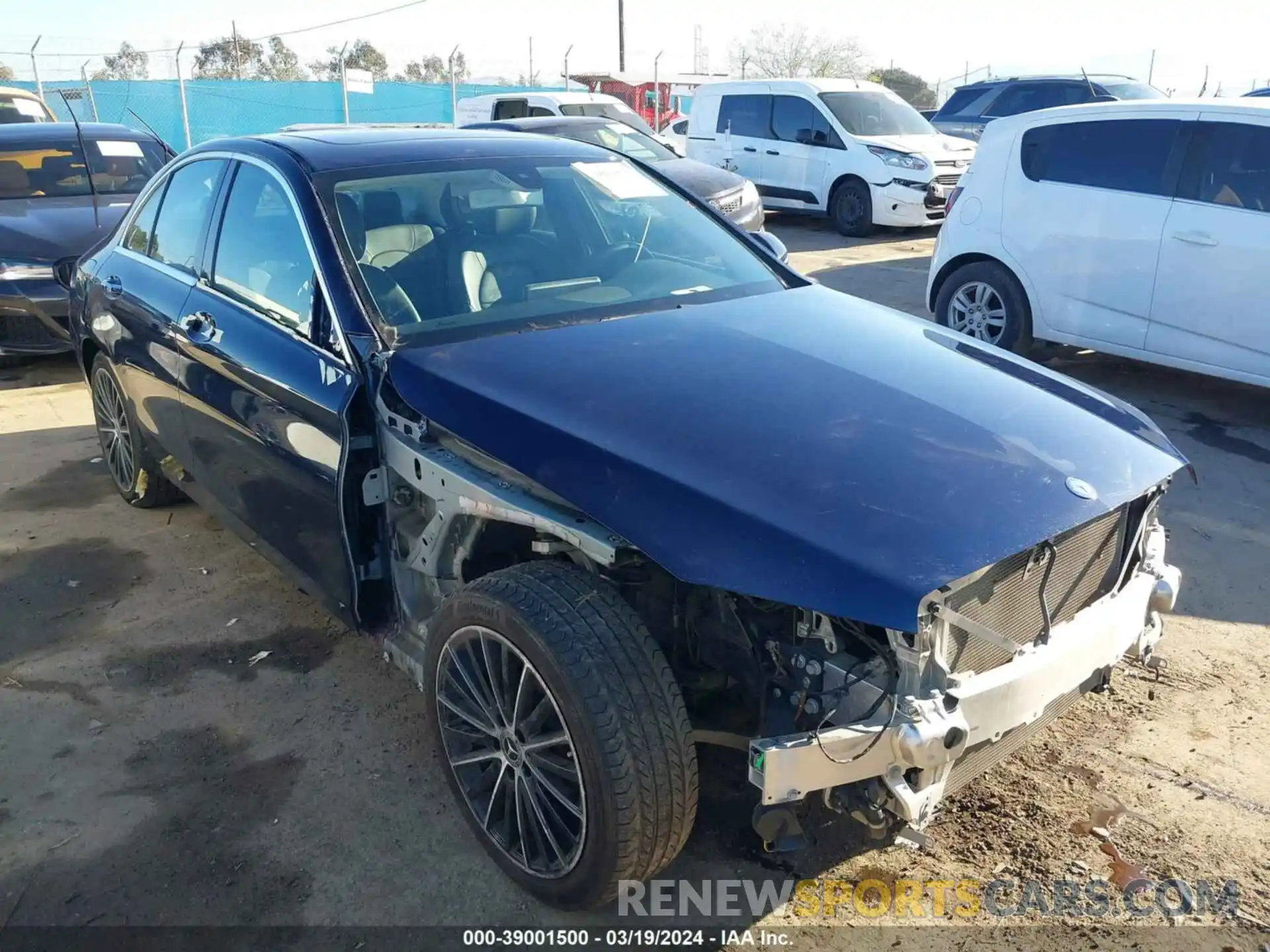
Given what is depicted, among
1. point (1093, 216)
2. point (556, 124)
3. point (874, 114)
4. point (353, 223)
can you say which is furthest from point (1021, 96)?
point (353, 223)

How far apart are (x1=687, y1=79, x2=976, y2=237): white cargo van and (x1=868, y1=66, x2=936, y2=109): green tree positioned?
78.2ft

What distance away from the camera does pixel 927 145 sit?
1272cm

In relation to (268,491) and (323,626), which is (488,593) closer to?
(268,491)

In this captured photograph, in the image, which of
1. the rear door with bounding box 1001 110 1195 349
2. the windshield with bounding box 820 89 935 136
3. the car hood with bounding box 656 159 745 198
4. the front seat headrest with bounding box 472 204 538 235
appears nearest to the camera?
the front seat headrest with bounding box 472 204 538 235

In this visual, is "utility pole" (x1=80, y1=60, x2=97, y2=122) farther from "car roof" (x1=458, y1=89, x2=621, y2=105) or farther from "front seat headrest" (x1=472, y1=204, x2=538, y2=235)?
"front seat headrest" (x1=472, y1=204, x2=538, y2=235)

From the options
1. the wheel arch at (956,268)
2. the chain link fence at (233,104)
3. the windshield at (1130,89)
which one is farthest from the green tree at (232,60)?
the wheel arch at (956,268)

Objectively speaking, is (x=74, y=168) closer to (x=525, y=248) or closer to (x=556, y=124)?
(x=556, y=124)

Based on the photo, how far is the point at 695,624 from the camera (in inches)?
100

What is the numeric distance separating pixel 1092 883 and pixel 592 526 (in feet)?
5.29

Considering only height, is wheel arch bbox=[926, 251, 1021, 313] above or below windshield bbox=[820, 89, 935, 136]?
below

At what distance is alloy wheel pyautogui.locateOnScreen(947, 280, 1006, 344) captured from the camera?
22.6 ft

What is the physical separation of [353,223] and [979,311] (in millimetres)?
4978

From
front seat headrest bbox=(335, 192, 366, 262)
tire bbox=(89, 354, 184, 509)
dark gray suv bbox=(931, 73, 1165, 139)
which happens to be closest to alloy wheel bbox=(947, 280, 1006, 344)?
front seat headrest bbox=(335, 192, 366, 262)

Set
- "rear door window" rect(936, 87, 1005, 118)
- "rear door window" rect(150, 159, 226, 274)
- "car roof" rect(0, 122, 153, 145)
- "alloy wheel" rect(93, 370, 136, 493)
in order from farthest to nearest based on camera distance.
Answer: "rear door window" rect(936, 87, 1005, 118) → "car roof" rect(0, 122, 153, 145) → "alloy wheel" rect(93, 370, 136, 493) → "rear door window" rect(150, 159, 226, 274)
